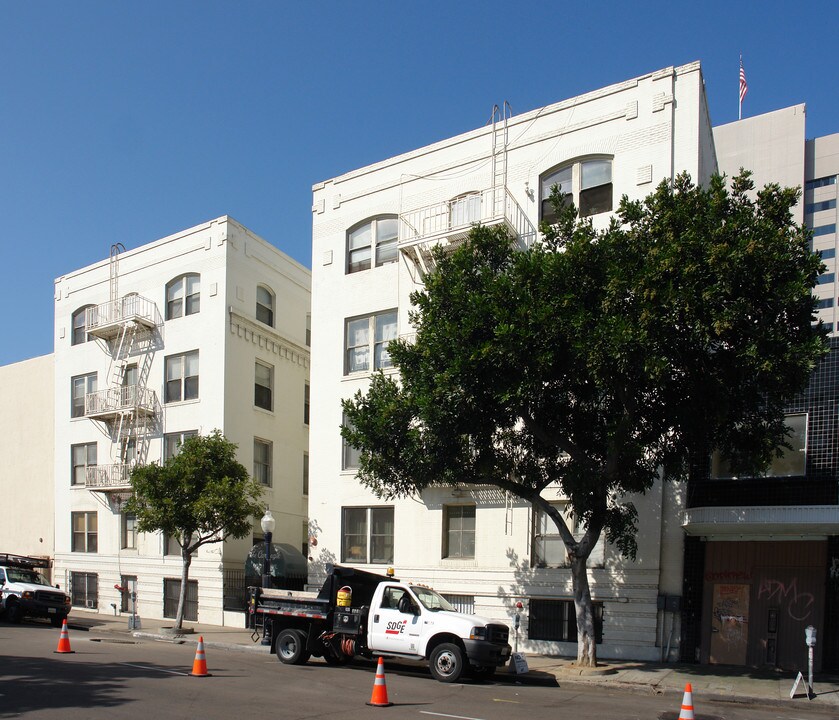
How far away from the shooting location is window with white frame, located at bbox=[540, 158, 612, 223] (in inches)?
887

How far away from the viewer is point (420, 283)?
80.6 ft

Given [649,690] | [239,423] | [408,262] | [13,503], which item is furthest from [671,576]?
[13,503]

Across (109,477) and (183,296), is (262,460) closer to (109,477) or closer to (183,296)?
(109,477)

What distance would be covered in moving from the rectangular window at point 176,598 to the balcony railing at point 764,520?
1696 centimetres

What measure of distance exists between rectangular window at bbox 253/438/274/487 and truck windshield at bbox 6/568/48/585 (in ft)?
25.0

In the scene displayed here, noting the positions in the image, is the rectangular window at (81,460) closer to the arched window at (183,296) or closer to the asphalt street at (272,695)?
the arched window at (183,296)

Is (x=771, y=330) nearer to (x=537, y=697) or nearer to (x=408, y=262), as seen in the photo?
(x=537, y=697)

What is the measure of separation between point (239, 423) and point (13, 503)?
1471cm

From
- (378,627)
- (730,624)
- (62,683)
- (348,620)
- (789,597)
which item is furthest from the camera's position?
(730,624)

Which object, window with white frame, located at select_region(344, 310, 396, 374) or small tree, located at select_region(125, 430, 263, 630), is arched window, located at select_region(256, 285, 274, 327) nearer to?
window with white frame, located at select_region(344, 310, 396, 374)

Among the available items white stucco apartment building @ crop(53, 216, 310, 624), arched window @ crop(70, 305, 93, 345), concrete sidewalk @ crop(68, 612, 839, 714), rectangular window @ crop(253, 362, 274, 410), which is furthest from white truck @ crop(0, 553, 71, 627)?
arched window @ crop(70, 305, 93, 345)

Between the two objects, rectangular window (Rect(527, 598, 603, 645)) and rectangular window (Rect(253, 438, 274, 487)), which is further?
rectangular window (Rect(253, 438, 274, 487))

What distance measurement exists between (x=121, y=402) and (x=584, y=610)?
20.3 metres

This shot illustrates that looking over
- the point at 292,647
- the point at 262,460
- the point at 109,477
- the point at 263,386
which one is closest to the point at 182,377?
the point at 263,386
